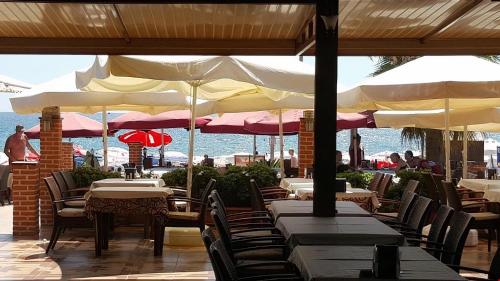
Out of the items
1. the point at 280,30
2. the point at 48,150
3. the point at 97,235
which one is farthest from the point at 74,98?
the point at 280,30

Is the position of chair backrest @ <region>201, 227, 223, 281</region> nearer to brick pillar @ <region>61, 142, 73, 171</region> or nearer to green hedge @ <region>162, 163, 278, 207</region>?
green hedge @ <region>162, 163, 278, 207</region>

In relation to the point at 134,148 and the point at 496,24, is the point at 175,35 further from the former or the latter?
the point at 134,148

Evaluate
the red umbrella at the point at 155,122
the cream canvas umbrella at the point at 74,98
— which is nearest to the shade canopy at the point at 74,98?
the cream canvas umbrella at the point at 74,98

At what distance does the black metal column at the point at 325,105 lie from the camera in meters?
5.95

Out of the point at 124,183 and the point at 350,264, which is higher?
the point at 124,183

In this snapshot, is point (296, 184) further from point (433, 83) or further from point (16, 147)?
point (16, 147)

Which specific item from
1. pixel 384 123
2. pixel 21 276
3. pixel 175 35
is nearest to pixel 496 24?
pixel 175 35

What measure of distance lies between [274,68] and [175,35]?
1269 mm

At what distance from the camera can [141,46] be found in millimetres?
8047

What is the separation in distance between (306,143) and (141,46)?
4.72 meters

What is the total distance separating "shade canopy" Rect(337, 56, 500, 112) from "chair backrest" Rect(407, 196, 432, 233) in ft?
9.76

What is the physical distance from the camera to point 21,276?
7367 mm

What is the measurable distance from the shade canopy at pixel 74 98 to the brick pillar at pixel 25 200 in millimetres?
921

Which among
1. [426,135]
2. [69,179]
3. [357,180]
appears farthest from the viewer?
[426,135]
